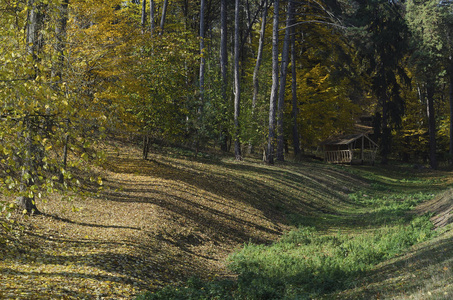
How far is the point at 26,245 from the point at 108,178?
5.97 meters

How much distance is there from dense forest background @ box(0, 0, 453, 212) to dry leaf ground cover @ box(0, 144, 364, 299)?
107 centimetres

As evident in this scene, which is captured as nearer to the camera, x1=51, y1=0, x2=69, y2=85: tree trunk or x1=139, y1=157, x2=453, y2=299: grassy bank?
x1=51, y1=0, x2=69, y2=85: tree trunk

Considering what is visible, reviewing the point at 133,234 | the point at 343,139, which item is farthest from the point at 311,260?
the point at 343,139

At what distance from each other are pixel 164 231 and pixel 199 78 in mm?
16306

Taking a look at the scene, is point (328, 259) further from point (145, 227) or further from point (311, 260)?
point (145, 227)

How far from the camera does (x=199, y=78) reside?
2603cm

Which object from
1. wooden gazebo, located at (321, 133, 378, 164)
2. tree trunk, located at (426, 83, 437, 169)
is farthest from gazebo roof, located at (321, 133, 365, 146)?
tree trunk, located at (426, 83, 437, 169)

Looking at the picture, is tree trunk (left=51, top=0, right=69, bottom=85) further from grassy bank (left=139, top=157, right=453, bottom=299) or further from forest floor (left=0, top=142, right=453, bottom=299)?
grassy bank (left=139, top=157, right=453, bottom=299)

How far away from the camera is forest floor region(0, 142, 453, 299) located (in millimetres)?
7102

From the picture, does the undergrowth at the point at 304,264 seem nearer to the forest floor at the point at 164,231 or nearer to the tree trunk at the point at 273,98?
the forest floor at the point at 164,231

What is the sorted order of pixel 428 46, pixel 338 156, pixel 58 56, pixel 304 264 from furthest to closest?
1. pixel 338 156
2. pixel 428 46
3. pixel 304 264
4. pixel 58 56

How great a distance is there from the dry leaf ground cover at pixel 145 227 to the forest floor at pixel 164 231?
1.1 inches

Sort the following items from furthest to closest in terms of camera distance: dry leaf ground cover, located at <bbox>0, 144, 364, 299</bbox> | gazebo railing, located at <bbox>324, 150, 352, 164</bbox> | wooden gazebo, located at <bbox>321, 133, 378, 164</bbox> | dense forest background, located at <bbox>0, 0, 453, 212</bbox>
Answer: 1. wooden gazebo, located at <bbox>321, 133, 378, 164</bbox>
2. gazebo railing, located at <bbox>324, 150, 352, 164</bbox>
3. dry leaf ground cover, located at <bbox>0, 144, 364, 299</bbox>
4. dense forest background, located at <bbox>0, 0, 453, 212</bbox>

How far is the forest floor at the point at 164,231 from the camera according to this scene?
710cm
